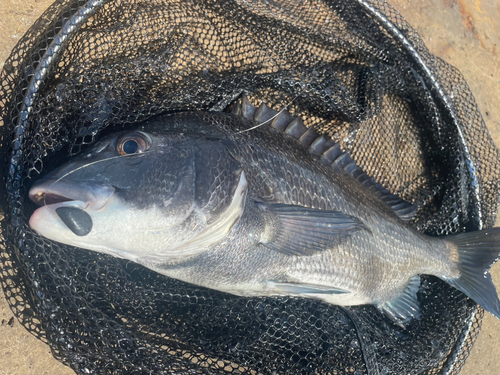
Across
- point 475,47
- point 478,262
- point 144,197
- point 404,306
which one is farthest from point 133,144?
point 475,47

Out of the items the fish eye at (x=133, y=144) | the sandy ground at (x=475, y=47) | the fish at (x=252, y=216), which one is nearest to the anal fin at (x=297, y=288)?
the fish at (x=252, y=216)

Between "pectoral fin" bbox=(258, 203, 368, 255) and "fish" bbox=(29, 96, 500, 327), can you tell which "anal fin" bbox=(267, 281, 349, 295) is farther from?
"pectoral fin" bbox=(258, 203, 368, 255)

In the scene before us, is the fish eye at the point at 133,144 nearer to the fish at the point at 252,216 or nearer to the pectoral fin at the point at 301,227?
the fish at the point at 252,216

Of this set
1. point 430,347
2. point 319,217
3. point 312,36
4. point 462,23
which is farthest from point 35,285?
point 462,23

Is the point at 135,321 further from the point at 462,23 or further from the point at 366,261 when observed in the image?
the point at 462,23

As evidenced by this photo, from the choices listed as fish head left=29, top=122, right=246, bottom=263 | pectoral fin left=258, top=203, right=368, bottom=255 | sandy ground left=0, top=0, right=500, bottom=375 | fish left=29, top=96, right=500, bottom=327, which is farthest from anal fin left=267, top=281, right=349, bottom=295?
sandy ground left=0, top=0, right=500, bottom=375

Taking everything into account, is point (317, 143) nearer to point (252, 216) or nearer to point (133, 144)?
point (252, 216)

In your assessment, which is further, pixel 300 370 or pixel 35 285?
pixel 300 370
